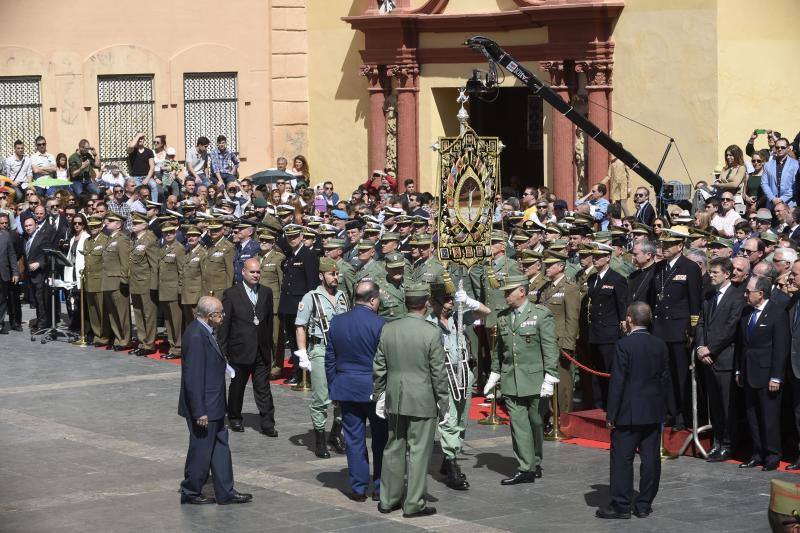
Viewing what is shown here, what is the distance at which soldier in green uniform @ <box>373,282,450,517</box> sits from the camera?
12.6 metres

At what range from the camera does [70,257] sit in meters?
23.4

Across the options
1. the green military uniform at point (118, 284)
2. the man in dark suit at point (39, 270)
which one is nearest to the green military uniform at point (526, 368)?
the green military uniform at point (118, 284)

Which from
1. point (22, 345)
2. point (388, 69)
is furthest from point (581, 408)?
point (388, 69)

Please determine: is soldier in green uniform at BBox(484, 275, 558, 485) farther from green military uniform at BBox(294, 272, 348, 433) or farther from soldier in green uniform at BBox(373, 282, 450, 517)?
A: green military uniform at BBox(294, 272, 348, 433)

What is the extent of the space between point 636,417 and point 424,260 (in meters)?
5.41

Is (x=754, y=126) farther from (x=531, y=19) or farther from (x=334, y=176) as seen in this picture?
(x=334, y=176)

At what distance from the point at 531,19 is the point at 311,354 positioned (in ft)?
46.0

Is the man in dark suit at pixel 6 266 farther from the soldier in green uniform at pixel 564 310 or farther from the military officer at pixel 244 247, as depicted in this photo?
the soldier in green uniform at pixel 564 310

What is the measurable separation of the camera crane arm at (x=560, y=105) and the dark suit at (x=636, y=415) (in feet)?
38.8

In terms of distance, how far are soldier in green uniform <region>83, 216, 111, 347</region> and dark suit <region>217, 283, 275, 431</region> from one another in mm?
6428

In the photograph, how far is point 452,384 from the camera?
1408 centimetres

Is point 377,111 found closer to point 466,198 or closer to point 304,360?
point 466,198

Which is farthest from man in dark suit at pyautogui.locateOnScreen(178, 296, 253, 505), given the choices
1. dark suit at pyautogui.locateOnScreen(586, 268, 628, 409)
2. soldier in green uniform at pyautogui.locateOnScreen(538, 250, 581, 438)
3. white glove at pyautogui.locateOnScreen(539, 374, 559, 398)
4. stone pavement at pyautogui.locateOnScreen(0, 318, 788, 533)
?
dark suit at pyautogui.locateOnScreen(586, 268, 628, 409)

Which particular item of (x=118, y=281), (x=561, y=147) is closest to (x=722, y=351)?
(x=118, y=281)
